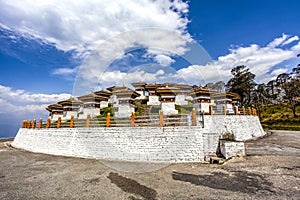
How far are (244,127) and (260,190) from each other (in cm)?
993

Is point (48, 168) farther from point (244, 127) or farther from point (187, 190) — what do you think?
point (244, 127)

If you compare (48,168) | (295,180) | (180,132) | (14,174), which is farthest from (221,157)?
(14,174)

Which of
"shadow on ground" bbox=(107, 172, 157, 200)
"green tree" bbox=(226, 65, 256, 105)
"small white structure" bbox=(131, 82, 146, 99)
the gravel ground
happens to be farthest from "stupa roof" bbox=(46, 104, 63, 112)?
"green tree" bbox=(226, 65, 256, 105)

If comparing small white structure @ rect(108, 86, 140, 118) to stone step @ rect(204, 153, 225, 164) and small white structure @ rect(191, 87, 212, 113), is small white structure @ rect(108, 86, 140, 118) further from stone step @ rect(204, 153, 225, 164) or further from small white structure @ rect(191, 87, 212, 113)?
stone step @ rect(204, 153, 225, 164)

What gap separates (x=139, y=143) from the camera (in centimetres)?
868

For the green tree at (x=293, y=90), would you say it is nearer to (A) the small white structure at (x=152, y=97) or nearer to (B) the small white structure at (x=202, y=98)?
(B) the small white structure at (x=202, y=98)

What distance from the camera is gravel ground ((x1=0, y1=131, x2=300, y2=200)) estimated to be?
457 centimetres

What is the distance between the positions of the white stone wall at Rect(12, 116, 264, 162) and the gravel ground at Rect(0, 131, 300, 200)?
0.87 m

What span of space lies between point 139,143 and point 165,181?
10.9ft

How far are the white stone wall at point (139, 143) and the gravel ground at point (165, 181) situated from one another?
872 millimetres

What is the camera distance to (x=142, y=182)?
552cm

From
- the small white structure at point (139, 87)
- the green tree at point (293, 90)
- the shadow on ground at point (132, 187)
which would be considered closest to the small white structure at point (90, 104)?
the small white structure at point (139, 87)

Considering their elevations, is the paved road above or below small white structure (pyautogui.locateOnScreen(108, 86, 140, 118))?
below

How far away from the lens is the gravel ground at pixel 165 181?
457 centimetres
